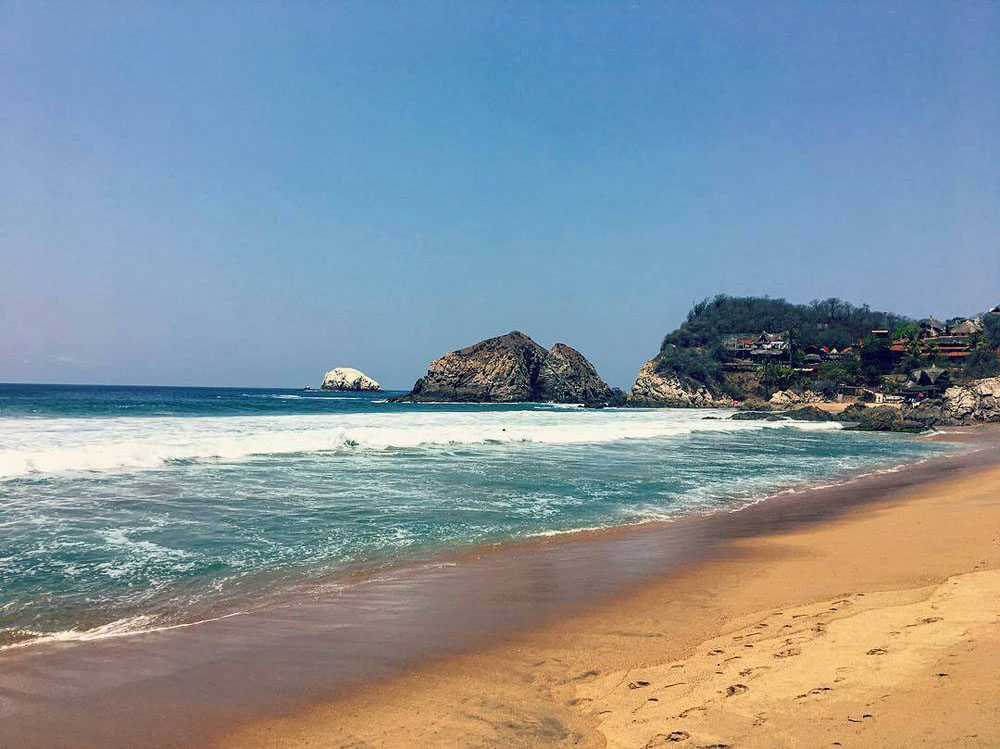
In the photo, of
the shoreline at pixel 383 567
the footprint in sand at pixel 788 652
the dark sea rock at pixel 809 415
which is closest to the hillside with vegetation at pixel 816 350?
the dark sea rock at pixel 809 415

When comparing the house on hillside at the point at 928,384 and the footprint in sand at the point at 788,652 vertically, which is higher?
the house on hillside at the point at 928,384

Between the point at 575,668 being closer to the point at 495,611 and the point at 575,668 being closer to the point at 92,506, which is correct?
the point at 495,611

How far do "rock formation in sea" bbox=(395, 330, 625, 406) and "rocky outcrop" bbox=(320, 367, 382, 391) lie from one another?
215 feet

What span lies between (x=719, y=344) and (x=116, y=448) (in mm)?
98060

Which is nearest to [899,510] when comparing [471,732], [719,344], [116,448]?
[471,732]

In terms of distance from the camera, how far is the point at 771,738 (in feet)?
10.2

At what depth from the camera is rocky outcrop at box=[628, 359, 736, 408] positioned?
85125 mm

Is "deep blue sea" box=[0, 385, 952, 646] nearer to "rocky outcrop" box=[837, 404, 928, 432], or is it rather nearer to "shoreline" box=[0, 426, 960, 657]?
"shoreline" box=[0, 426, 960, 657]

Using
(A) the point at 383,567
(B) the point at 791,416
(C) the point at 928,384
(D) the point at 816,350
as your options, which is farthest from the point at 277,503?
(D) the point at 816,350

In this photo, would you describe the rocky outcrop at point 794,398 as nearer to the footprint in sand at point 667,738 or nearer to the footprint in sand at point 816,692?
the footprint in sand at point 816,692

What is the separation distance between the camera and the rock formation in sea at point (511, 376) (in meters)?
97.1

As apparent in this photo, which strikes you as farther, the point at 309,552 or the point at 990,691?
the point at 309,552

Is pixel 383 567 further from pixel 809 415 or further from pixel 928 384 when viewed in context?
pixel 928 384

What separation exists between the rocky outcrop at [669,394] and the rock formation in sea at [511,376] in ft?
23.3
